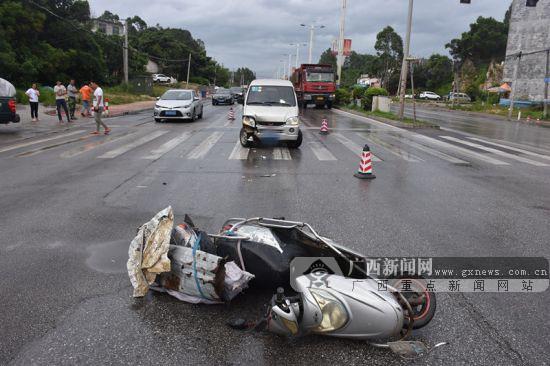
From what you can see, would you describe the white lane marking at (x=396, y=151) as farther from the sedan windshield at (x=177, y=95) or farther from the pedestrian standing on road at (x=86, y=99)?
the pedestrian standing on road at (x=86, y=99)

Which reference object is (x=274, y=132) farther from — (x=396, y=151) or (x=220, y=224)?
(x=220, y=224)

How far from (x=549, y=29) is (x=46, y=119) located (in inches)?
2247

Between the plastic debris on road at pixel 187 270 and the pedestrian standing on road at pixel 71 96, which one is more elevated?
the pedestrian standing on road at pixel 71 96

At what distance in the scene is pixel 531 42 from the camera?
5838 cm

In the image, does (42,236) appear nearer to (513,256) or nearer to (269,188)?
(269,188)

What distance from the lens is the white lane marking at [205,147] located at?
12.2 meters

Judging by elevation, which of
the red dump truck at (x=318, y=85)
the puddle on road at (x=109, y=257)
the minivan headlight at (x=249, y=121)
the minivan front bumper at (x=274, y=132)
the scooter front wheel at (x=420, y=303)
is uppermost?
the red dump truck at (x=318, y=85)

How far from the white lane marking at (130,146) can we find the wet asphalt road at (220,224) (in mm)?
189

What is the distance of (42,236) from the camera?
5535mm

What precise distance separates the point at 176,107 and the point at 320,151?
1015 centimetres

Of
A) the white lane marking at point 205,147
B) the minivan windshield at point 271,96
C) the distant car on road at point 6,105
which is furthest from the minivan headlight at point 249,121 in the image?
the distant car on road at point 6,105

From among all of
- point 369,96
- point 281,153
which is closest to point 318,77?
point 369,96

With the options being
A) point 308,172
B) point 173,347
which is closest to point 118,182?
point 308,172

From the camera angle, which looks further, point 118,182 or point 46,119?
point 46,119
